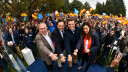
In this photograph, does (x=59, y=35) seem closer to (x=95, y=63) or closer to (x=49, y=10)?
(x=95, y=63)

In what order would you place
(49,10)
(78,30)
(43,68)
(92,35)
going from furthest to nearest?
(49,10) < (43,68) < (78,30) < (92,35)

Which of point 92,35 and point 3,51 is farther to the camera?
point 3,51

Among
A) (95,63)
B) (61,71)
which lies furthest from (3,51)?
(95,63)

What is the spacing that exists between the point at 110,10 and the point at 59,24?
1578 inches

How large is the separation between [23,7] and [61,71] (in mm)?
15358

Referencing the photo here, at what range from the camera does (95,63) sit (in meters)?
3.54

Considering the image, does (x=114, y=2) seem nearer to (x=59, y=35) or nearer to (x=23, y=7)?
(x=23, y=7)

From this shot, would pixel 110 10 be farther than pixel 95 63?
Yes

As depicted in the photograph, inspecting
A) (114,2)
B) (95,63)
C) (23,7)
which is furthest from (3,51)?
(114,2)

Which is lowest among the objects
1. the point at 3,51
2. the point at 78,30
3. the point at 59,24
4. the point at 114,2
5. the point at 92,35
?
the point at 3,51

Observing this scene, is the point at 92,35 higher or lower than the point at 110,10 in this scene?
lower

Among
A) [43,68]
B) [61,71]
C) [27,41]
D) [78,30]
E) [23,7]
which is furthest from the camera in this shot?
[23,7]

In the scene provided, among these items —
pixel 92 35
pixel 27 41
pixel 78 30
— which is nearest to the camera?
pixel 92 35

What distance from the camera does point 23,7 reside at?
14961 mm
